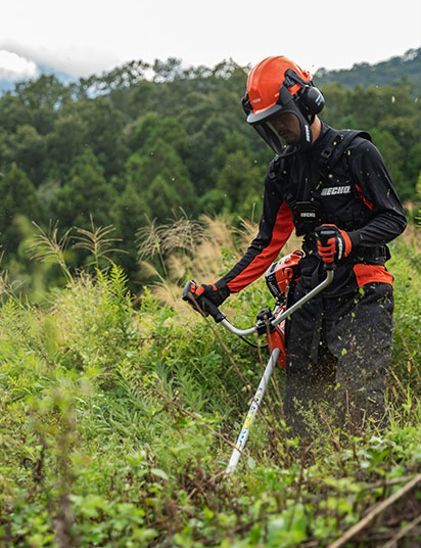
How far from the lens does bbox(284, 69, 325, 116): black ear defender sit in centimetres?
409

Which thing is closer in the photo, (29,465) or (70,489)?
(70,489)

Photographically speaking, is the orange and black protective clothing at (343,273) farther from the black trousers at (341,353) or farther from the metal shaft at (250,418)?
the metal shaft at (250,418)

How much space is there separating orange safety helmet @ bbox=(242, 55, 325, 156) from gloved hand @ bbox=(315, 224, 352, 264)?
583 millimetres

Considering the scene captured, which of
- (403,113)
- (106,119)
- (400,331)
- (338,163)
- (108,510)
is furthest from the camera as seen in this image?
(106,119)

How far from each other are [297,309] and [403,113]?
138ft

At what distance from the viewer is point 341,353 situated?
4.09 metres

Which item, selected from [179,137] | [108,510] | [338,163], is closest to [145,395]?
[338,163]

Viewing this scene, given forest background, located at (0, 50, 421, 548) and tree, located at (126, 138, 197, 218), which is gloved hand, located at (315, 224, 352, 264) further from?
tree, located at (126, 138, 197, 218)

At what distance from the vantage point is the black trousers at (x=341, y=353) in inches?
158

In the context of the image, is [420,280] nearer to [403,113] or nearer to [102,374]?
[102,374]

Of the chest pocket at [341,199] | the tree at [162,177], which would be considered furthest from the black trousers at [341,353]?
the tree at [162,177]

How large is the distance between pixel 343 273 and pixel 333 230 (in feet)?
1.42

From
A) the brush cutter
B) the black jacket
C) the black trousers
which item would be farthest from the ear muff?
the black trousers

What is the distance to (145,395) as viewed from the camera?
4691mm
